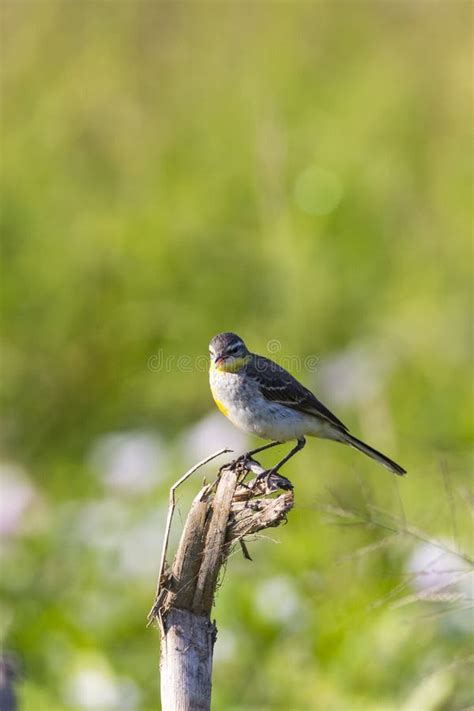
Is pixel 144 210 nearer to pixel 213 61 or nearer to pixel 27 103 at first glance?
pixel 27 103

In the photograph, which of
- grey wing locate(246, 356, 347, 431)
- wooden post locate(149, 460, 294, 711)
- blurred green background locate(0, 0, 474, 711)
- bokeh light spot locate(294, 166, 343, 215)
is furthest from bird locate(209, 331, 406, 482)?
bokeh light spot locate(294, 166, 343, 215)

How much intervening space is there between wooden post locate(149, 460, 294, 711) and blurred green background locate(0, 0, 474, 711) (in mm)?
801

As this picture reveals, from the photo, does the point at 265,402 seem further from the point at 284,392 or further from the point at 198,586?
the point at 198,586

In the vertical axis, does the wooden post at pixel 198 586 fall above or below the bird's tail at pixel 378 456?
below

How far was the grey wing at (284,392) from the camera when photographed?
385 centimetres

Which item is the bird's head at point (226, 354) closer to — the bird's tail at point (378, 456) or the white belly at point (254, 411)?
the white belly at point (254, 411)

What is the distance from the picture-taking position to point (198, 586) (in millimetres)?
2287

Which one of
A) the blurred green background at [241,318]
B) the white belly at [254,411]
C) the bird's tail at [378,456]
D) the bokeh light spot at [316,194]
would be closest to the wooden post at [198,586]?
the blurred green background at [241,318]

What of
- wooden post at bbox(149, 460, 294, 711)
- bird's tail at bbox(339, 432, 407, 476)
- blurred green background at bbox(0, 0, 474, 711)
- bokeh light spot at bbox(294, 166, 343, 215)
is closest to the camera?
wooden post at bbox(149, 460, 294, 711)

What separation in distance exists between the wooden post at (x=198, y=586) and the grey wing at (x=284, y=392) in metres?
1.39

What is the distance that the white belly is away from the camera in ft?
12.2

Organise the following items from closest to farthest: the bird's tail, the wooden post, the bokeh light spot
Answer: the wooden post → the bird's tail → the bokeh light spot

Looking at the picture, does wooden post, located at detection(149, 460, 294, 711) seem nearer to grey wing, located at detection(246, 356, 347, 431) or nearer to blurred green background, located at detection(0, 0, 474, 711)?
blurred green background, located at detection(0, 0, 474, 711)

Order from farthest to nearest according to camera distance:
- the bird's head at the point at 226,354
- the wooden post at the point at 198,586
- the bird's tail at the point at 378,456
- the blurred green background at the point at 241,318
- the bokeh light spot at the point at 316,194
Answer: the bokeh light spot at the point at 316,194
the blurred green background at the point at 241,318
the bird's head at the point at 226,354
the bird's tail at the point at 378,456
the wooden post at the point at 198,586
